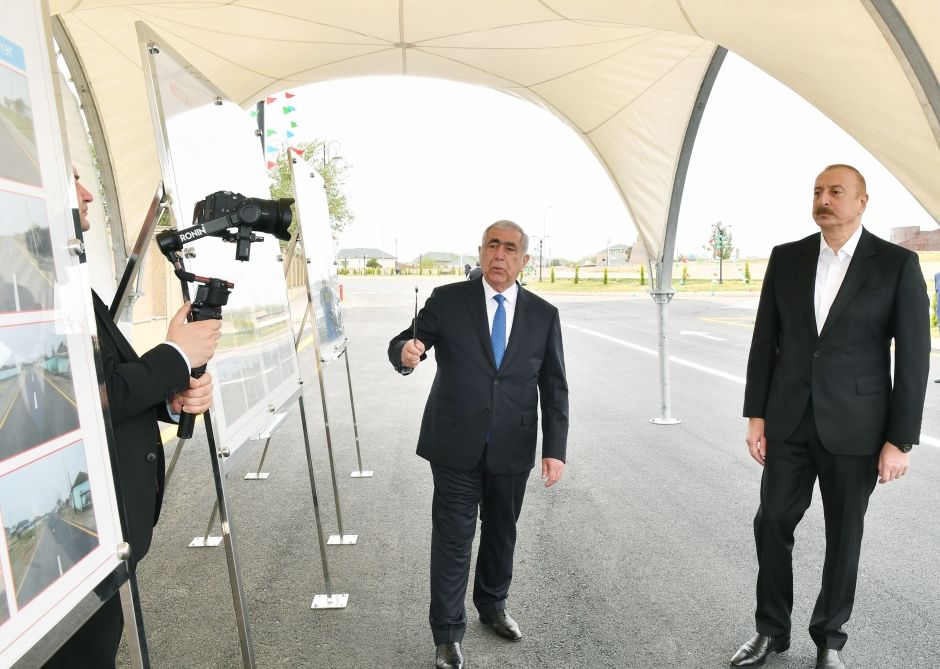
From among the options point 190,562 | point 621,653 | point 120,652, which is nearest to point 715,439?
point 621,653

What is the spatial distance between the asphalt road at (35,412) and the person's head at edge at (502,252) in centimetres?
224

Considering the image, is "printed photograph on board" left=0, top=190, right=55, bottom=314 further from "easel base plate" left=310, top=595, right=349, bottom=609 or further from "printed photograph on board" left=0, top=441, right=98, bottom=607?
"easel base plate" left=310, top=595, right=349, bottom=609

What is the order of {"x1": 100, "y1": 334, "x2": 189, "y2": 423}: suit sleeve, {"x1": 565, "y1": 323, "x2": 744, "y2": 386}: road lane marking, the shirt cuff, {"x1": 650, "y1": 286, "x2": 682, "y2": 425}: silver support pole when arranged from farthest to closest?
{"x1": 565, "y1": 323, "x2": 744, "y2": 386}: road lane marking, {"x1": 650, "y1": 286, "x2": 682, "y2": 425}: silver support pole, the shirt cuff, {"x1": 100, "y1": 334, "x2": 189, "y2": 423}: suit sleeve

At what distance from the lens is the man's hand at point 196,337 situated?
209cm

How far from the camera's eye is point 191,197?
2.56m

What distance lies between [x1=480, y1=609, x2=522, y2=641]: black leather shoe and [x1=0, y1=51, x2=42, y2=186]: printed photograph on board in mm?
2915

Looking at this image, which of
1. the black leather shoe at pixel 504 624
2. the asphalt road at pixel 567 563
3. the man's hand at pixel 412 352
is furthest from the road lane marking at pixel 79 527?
the black leather shoe at pixel 504 624

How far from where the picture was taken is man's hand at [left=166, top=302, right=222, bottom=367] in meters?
2.09

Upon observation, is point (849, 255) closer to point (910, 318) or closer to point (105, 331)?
point (910, 318)

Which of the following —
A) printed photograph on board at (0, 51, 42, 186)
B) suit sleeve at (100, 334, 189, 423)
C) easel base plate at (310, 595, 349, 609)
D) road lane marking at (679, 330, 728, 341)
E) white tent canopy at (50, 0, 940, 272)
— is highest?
white tent canopy at (50, 0, 940, 272)

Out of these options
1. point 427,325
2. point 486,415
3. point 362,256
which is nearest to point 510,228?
point 427,325

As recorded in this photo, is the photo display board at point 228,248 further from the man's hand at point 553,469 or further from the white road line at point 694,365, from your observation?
the white road line at point 694,365

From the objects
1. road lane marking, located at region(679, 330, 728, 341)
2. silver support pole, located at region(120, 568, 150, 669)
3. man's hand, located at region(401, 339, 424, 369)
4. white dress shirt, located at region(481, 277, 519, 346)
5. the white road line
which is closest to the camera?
silver support pole, located at region(120, 568, 150, 669)

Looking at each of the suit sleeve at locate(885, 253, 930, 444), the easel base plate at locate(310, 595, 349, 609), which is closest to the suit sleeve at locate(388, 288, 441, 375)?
the easel base plate at locate(310, 595, 349, 609)
